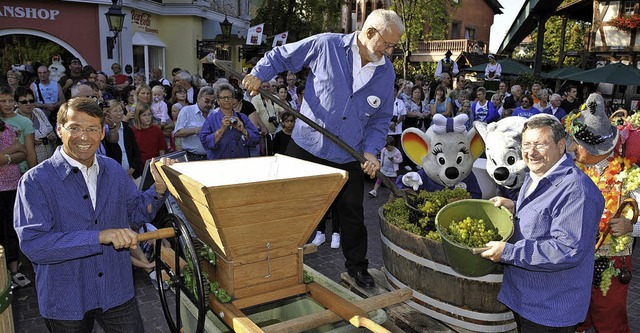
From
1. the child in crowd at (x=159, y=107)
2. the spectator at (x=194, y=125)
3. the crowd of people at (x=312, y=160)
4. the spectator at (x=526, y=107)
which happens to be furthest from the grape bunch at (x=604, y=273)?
the spectator at (x=526, y=107)

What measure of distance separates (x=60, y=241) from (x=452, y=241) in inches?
75.1

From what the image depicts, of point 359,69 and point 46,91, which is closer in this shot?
point 359,69

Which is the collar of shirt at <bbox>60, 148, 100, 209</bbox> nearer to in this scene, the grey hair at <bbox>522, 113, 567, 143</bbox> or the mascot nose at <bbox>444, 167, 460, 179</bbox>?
the grey hair at <bbox>522, 113, 567, 143</bbox>

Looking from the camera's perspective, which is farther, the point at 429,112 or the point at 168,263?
the point at 429,112

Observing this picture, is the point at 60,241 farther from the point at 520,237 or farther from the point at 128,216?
the point at 520,237

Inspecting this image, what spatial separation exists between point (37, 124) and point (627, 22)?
23.9 meters

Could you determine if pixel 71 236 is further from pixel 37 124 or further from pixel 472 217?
pixel 37 124

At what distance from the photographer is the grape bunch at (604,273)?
10.1 feet

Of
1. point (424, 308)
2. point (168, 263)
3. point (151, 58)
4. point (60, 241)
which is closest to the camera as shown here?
point (60, 241)

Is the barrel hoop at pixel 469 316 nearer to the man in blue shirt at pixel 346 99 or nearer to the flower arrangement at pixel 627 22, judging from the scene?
the man in blue shirt at pixel 346 99

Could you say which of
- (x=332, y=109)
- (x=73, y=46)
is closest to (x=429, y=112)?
(x=332, y=109)

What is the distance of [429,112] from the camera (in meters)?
11.0

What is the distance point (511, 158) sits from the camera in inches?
157

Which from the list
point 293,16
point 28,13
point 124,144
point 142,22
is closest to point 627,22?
point 293,16
